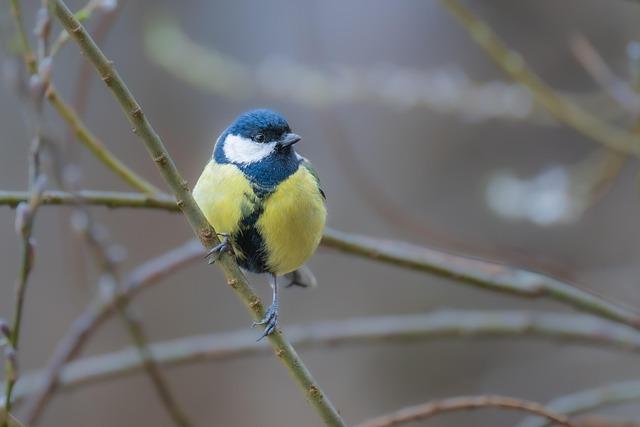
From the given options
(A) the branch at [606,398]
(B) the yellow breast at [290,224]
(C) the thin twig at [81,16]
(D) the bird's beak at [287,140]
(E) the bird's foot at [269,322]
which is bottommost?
(A) the branch at [606,398]

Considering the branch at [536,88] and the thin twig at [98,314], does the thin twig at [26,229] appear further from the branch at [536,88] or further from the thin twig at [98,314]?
the branch at [536,88]

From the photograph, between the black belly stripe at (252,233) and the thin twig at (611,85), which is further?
the thin twig at (611,85)

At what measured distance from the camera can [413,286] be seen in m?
3.60

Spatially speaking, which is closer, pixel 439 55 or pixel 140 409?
pixel 140 409

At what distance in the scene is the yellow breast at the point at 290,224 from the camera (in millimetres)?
1284

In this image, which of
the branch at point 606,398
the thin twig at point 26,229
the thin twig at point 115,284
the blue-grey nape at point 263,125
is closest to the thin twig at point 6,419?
the thin twig at point 26,229

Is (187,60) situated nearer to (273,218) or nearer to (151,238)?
(273,218)

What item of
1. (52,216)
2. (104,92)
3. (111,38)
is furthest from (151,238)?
(111,38)

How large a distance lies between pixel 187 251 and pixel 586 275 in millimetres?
1314

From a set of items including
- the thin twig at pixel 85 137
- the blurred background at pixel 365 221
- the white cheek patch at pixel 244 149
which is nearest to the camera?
the thin twig at pixel 85 137

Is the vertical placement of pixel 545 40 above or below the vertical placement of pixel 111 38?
below

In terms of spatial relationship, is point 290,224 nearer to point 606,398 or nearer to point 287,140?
point 287,140

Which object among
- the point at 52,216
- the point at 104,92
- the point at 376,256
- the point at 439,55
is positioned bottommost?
the point at 376,256

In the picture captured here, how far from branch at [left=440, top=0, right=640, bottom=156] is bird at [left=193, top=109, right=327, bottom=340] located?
0.44 m
